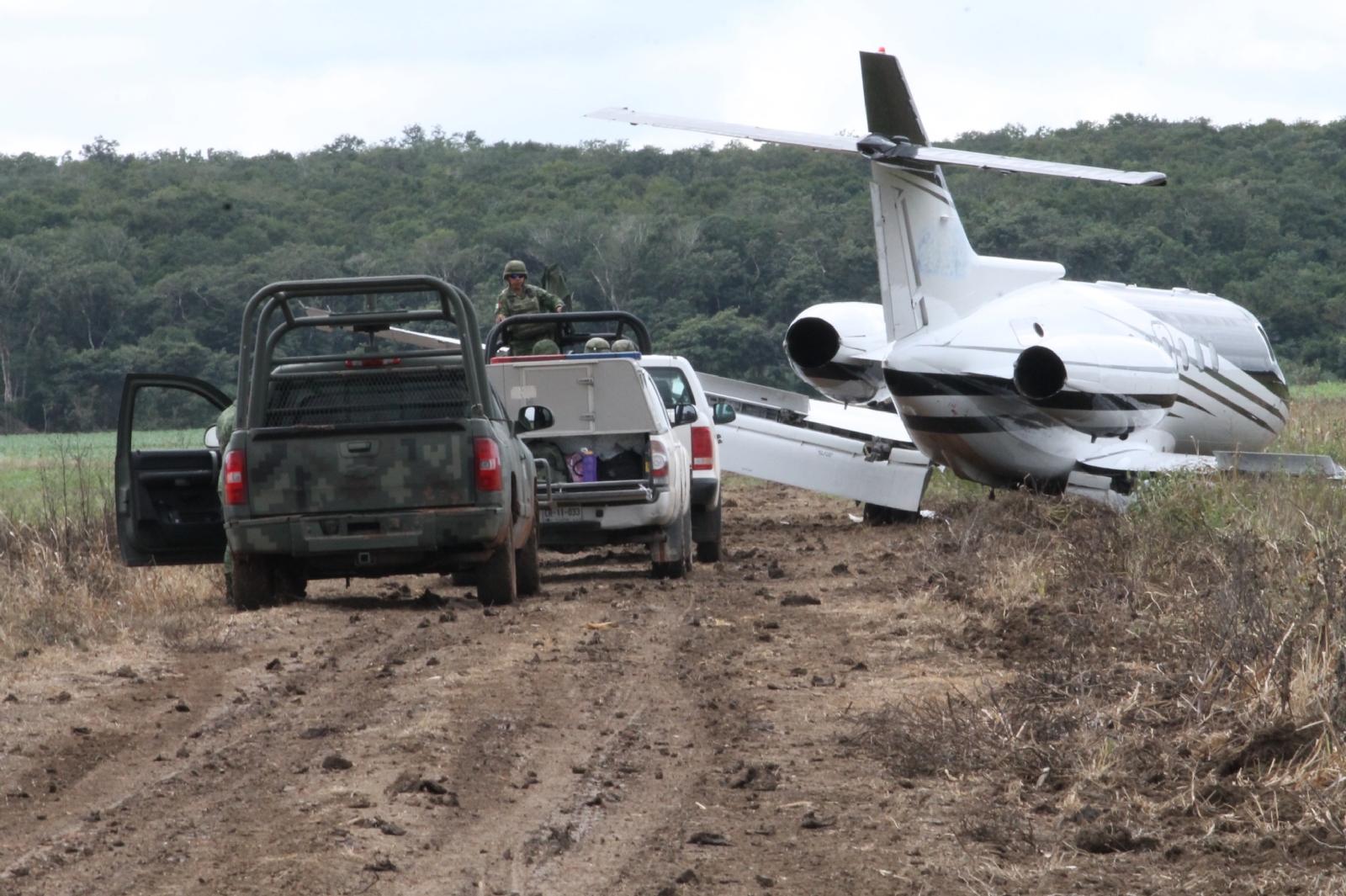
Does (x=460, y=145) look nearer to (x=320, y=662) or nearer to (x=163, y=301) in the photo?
(x=163, y=301)

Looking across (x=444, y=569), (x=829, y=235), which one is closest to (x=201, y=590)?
(x=444, y=569)

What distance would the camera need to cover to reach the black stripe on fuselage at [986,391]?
1714cm

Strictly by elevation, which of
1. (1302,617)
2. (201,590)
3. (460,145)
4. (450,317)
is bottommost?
(201,590)

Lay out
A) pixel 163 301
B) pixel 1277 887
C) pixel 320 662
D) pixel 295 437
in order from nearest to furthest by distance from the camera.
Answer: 1. pixel 1277 887
2. pixel 320 662
3. pixel 295 437
4. pixel 163 301

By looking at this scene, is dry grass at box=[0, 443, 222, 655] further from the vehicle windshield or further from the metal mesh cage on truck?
the vehicle windshield

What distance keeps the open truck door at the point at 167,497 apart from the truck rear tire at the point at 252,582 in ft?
1.82

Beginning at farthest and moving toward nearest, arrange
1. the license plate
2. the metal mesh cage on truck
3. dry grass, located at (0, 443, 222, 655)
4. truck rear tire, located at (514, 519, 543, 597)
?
the license plate < truck rear tire, located at (514, 519, 543, 597) < the metal mesh cage on truck < dry grass, located at (0, 443, 222, 655)

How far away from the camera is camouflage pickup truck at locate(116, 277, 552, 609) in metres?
10.7

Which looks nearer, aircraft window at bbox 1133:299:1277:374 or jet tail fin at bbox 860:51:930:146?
jet tail fin at bbox 860:51:930:146

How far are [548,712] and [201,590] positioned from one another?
652 centimetres

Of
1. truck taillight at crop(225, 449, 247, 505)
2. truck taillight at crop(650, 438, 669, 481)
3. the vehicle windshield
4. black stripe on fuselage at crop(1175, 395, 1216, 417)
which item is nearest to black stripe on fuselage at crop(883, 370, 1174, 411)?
black stripe on fuselage at crop(1175, 395, 1216, 417)

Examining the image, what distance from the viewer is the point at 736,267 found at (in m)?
55.4

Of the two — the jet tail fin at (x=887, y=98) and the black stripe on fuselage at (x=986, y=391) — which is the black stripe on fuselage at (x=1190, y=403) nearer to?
the black stripe on fuselage at (x=986, y=391)

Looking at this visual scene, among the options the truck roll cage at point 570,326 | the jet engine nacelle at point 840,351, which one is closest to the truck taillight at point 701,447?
the truck roll cage at point 570,326
